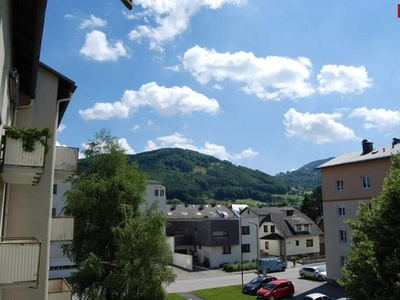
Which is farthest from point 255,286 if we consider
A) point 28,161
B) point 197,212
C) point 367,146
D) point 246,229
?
point 197,212

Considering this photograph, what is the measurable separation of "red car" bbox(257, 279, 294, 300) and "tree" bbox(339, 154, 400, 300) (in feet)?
55.1

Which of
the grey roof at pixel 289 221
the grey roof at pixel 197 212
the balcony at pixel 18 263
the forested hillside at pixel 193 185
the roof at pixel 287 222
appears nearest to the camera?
the balcony at pixel 18 263

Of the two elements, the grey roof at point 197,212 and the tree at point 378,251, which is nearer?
the tree at point 378,251

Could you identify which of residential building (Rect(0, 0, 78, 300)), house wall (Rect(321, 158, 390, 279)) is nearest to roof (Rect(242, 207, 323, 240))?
house wall (Rect(321, 158, 390, 279))

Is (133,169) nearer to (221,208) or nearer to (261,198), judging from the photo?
(221,208)

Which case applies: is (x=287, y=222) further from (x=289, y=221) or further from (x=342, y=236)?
(x=342, y=236)

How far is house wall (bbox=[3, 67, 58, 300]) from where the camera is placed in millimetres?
11125

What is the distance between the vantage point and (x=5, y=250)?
7516mm

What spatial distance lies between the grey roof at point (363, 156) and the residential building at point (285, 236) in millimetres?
21416

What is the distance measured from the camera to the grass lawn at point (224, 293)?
31.0 metres

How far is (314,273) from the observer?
3769 cm

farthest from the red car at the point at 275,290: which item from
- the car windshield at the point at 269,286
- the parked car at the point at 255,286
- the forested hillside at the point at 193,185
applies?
the forested hillside at the point at 193,185

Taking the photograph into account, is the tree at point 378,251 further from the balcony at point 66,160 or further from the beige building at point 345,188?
the beige building at point 345,188

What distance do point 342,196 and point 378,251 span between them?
2029 centimetres
